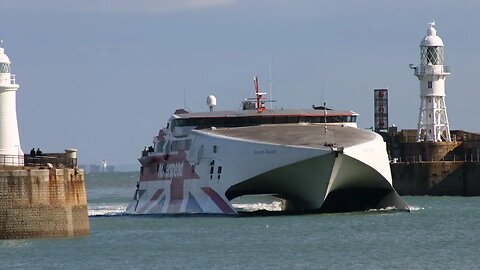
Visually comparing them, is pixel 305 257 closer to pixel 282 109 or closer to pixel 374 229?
pixel 374 229

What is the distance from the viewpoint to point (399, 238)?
206 feet

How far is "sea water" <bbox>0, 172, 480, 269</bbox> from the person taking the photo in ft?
176

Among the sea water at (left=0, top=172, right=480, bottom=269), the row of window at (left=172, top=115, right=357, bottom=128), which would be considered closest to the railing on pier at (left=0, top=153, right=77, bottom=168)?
the sea water at (left=0, top=172, right=480, bottom=269)

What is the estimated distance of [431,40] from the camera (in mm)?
121500

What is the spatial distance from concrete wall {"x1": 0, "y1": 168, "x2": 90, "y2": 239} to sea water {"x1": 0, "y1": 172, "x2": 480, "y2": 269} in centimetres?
53

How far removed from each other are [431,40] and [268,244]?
62977mm

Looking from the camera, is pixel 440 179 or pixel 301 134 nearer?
pixel 301 134

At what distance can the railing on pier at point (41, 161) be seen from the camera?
5904cm

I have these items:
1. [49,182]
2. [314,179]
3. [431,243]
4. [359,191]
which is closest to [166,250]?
[49,182]

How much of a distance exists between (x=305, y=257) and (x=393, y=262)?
145 inches

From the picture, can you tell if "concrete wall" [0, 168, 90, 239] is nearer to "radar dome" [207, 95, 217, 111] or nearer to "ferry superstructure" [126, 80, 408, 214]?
"ferry superstructure" [126, 80, 408, 214]

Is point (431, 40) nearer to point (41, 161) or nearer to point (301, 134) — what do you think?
point (301, 134)

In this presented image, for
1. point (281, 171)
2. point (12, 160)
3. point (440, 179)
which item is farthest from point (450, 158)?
point (12, 160)

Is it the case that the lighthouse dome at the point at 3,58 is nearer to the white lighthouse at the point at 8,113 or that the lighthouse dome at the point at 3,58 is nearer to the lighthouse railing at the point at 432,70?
the white lighthouse at the point at 8,113
